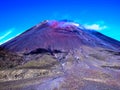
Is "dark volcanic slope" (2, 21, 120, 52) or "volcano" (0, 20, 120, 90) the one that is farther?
"dark volcanic slope" (2, 21, 120, 52)

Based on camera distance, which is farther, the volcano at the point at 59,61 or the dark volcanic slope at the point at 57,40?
the dark volcanic slope at the point at 57,40

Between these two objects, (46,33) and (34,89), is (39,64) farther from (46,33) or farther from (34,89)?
(46,33)

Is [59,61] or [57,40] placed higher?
[57,40]

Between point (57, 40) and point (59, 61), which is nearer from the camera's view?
point (59, 61)

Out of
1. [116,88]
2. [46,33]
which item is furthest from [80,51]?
[116,88]
